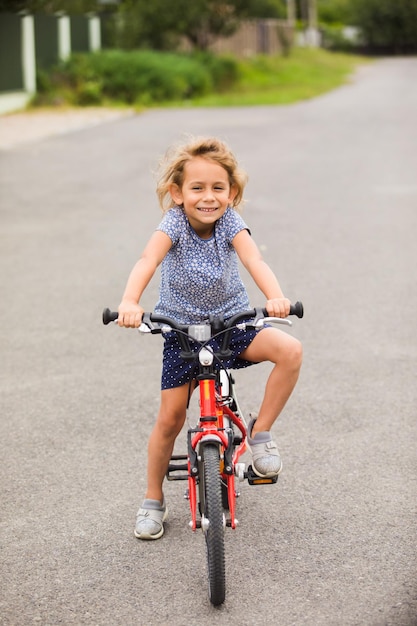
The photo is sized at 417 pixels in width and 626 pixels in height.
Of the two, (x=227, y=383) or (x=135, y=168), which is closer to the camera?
(x=227, y=383)

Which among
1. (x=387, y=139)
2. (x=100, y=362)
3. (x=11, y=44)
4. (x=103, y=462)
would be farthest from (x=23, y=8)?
(x=103, y=462)

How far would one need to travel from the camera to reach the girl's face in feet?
12.9

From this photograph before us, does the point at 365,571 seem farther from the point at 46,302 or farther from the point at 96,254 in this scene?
the point at 96,254

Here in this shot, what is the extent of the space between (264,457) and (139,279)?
819mm

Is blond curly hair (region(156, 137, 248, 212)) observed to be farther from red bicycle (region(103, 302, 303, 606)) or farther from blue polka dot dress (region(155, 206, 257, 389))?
red bicycle (region(103, 302, 303, 606))

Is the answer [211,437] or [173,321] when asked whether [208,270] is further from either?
[211,437]

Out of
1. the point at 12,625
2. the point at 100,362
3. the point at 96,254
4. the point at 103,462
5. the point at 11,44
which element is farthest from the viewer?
the point at 11,44

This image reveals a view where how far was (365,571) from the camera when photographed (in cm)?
385

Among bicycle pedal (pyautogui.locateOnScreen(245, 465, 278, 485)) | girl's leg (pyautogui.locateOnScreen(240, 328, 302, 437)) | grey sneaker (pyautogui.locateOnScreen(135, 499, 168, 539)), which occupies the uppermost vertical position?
girl's leg (pyautogui.locateOnScreen(240, 328, 302, 437))

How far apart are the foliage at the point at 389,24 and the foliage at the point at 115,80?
56.3 m

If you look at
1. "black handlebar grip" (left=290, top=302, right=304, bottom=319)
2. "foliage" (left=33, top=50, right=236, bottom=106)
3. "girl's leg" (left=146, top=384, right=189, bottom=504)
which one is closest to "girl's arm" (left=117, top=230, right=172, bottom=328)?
"girl's leg" (left=146, top=384, right=189, bottom=504)

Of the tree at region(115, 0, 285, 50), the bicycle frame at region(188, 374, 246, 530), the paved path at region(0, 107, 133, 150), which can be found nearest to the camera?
the bicycle frame at region(188, 374, 246, 530)

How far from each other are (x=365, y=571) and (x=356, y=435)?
4.97 feet

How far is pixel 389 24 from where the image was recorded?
8181cm
